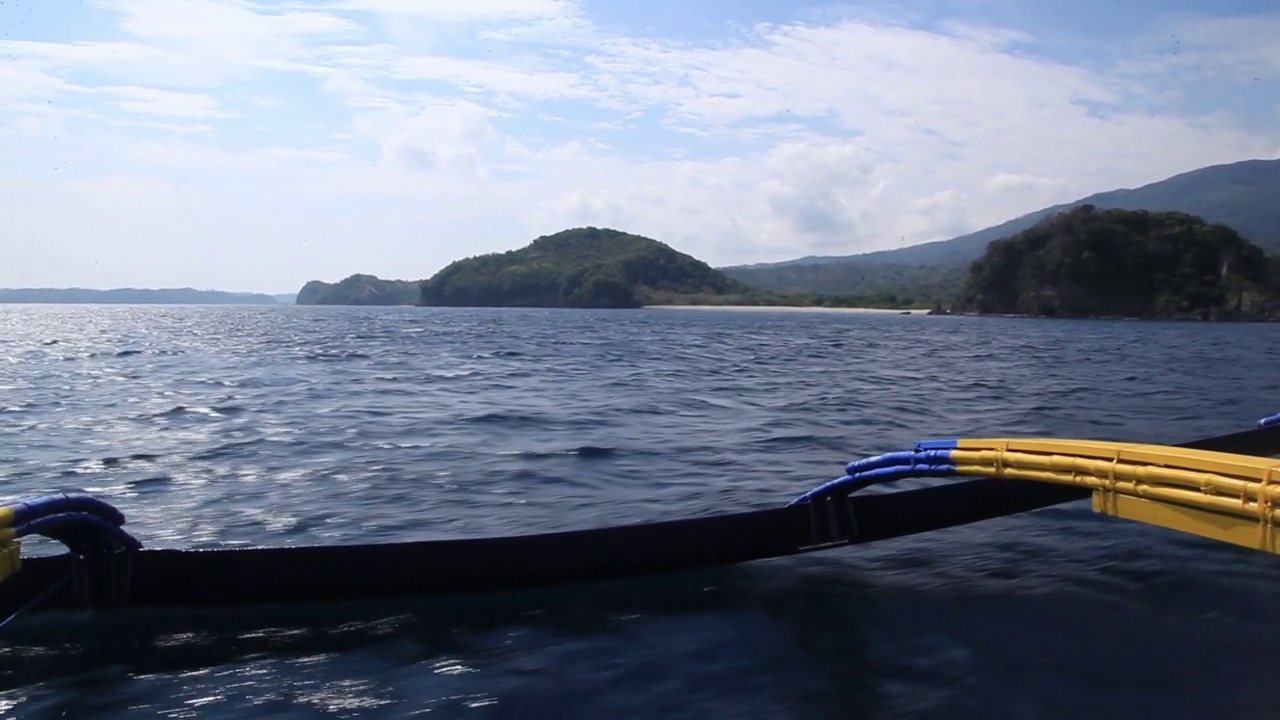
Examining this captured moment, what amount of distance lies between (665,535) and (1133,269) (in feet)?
452

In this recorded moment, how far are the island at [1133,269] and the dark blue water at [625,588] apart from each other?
369 feet

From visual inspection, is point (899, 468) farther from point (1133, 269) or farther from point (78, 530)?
point (1133, 269)

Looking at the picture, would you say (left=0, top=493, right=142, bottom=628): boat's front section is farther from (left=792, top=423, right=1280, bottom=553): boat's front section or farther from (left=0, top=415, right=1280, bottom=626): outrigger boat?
(left=792, top=423, right=1280, bottom=553): boat's front section

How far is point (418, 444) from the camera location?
59.6ft

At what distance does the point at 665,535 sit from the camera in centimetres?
962

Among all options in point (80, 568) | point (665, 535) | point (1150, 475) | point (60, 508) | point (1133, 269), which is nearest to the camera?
point (1150, 475)

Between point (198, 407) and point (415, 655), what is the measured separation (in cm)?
1781

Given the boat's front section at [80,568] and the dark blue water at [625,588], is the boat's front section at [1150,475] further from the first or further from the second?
the boat's front section at [80,568]

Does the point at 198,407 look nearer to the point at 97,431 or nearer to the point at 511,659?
the point at 97,431

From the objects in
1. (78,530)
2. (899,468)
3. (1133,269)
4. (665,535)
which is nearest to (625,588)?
(665,535)

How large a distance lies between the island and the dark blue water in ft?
369

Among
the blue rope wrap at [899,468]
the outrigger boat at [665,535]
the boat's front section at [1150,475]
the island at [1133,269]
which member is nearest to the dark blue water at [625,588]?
the outrigger boat at [665,535]

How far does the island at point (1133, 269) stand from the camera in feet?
408

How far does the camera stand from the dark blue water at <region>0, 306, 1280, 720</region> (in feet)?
24.0
